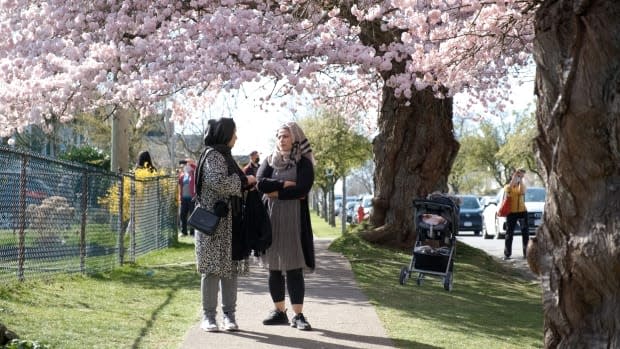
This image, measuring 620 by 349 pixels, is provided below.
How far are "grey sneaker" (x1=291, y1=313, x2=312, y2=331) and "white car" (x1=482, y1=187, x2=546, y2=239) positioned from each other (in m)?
17.4

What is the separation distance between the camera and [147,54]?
1398 cm

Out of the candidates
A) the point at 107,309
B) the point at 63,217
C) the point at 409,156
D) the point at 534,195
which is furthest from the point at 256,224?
the point at 534,195

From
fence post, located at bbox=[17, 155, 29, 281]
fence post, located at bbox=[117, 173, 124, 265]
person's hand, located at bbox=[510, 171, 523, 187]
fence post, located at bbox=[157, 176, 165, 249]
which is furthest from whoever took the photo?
fence post, located at bbox=[157, 176, 165, 249]

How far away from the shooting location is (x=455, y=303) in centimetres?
1055

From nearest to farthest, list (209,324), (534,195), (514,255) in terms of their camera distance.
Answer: (209,324) → (514,255) → (534,195)

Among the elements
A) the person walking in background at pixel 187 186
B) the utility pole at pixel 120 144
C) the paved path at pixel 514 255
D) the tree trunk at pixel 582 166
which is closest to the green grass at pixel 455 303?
the paved path at pixel 514 255

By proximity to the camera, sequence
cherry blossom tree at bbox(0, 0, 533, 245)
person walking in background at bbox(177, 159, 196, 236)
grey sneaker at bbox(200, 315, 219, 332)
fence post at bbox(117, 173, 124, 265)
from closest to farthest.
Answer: grey sneaker at bbox(200, 315, 219, 332) < cherry blossom tree at bbox(0, 0, 533, 245) < fence post at bbox(117, 173, 124, 265) < person walking in background at bbox(177, 159, 196, 236)

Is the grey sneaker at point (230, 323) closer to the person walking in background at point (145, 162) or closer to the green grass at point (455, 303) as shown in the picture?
the green grass at point (455, 303)

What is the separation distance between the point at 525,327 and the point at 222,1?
23.7 feet

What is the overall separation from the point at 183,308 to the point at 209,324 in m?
1.73

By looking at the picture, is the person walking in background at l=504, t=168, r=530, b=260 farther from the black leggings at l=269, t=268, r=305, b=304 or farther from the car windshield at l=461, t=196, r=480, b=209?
the car windshield at l=461, t=196, r=480, b=209

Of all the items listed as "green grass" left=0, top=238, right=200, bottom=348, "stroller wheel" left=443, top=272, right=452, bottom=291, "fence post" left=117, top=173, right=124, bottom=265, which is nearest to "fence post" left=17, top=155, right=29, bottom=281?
"green grass" left=0, top=238, right=200, bottom=348

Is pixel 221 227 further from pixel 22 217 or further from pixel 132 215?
pixel 132 215

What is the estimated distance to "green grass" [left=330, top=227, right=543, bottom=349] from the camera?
8.00 metres
